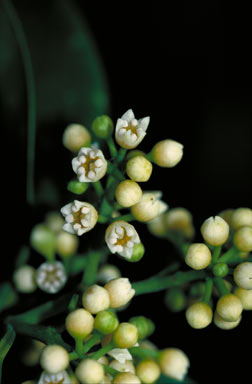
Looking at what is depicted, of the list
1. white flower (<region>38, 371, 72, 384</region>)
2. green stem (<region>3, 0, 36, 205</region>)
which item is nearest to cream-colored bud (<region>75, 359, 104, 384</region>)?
white flower (<region>38, 371, 72, 384</region>)

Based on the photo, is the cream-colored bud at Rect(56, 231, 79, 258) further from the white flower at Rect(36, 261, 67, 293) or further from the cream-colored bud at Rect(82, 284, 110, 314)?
the cream-colored bud at Rect(82, 284, 110, 314)

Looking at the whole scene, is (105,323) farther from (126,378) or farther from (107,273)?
(107,273)

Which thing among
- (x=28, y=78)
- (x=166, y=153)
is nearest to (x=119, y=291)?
(x=166, y=153)

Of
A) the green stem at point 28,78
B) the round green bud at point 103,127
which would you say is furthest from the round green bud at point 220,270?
the green stem at point 28,78

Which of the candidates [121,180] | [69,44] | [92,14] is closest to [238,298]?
[121,180]

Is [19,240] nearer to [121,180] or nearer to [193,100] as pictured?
[121,180]

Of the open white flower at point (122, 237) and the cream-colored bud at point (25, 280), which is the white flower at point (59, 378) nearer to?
the open white flower at point (122, 237)
